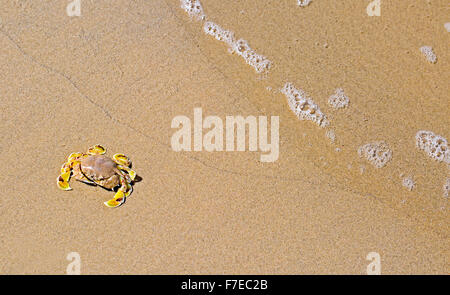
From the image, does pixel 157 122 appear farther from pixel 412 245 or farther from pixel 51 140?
pixel 412 245

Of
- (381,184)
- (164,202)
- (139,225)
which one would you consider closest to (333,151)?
(381,184)

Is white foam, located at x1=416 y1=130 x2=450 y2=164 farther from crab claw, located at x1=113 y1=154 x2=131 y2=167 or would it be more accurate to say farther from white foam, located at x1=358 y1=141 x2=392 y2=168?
crab claw, located at x1=113 y1=154 x2=131 y2=167

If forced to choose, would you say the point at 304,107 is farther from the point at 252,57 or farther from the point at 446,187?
the point at 446,187

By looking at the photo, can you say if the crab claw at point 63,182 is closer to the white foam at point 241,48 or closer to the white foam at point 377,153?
the white foam at point 241,48

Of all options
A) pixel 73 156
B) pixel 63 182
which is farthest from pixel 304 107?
pixel 63 182

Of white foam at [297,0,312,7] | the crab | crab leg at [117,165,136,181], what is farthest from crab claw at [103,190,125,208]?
white foam at [297,0,312,7]

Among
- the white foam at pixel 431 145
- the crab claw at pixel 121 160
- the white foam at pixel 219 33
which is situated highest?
the white foam at pixel 219 33

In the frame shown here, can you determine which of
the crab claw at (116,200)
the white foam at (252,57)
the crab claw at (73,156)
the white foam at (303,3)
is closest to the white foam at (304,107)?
the white foam at (252,57)
